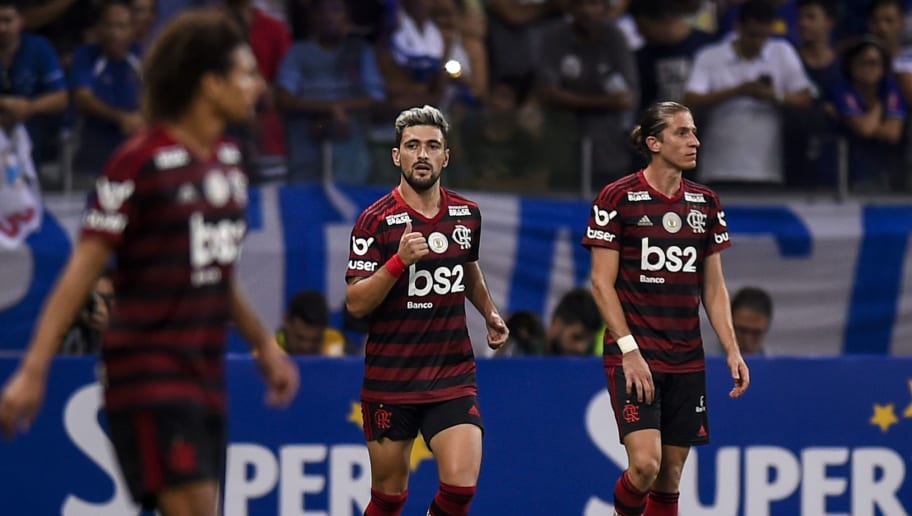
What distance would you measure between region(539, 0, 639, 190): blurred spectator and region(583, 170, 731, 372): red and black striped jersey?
12.4 ft

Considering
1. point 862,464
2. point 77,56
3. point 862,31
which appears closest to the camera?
point 862,464

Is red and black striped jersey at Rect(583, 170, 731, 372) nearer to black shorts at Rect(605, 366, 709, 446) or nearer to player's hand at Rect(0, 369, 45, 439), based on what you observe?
black shorts at Rect(605, 366, 709, 446)

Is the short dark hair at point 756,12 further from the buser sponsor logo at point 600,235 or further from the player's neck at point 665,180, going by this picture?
the buser sponsor logo at point 600,235

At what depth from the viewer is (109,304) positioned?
9.98 metres

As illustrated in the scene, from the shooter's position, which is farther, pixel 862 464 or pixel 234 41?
pixel 862 464

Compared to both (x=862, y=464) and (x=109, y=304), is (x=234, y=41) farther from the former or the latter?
(x=862, y=464)

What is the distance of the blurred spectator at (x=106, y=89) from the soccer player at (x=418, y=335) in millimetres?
4295

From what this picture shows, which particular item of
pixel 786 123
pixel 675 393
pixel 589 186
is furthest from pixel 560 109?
pixel 675 393

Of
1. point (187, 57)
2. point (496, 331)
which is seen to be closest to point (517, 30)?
point (496, 331)

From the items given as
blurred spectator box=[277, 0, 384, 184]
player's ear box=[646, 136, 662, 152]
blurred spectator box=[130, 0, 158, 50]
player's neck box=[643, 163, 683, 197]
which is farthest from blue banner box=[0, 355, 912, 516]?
blurred spectator box=[130, 0, 158, 50]

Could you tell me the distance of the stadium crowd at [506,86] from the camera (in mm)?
11602

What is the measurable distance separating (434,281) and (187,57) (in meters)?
2.67

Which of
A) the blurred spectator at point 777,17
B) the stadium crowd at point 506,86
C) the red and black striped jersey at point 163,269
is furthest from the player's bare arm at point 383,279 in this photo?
the blurred spectator at point 777,17

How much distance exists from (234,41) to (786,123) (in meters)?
7.55
